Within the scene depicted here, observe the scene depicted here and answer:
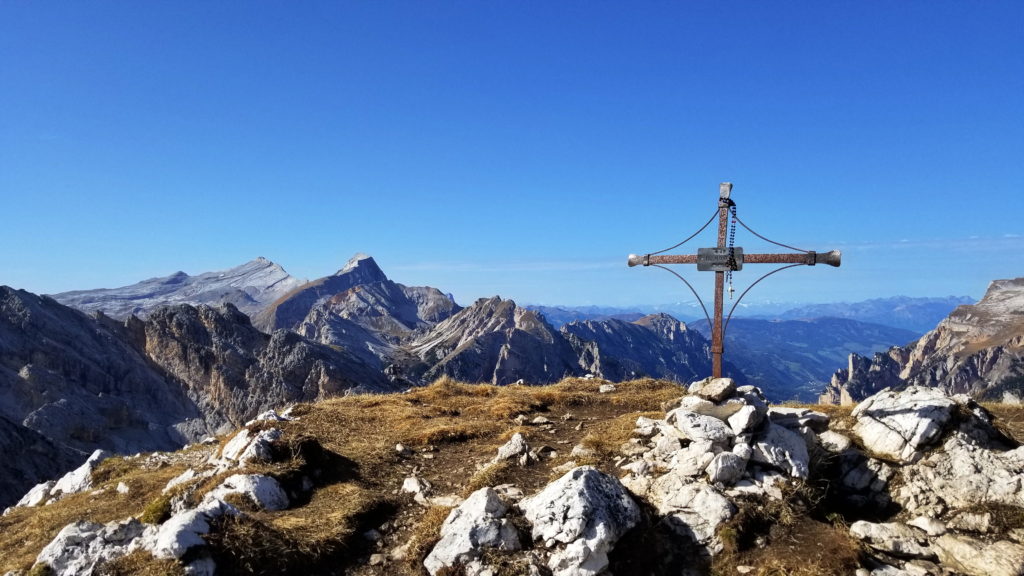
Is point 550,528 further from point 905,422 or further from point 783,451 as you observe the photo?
point 905,422

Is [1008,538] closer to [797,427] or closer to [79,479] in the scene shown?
[797,427]

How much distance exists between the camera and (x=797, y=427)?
553 inches

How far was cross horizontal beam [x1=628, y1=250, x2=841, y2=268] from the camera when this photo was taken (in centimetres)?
1363

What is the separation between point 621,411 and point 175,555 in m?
14.1

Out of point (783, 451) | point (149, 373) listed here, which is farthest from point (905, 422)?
point (149, 373)

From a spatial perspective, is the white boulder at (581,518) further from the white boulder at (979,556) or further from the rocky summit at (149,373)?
the rocky summit at (149,373)

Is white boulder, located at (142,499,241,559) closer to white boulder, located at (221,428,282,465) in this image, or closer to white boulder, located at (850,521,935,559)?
white boulder, located at (221,428,282,465)

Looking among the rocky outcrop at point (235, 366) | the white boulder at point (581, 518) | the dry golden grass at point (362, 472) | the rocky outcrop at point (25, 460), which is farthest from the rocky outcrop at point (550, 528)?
the rocky outcrop at point (235, 366)

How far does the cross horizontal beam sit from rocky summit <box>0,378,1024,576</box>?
11.3 feet

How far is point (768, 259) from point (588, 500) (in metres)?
8.36

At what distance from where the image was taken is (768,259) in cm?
1459

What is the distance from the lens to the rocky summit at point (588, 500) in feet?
31.2

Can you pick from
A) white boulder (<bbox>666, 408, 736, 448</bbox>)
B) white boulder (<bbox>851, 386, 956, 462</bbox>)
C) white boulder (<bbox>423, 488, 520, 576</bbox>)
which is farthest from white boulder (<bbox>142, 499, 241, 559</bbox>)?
white boulder (<bbox>851, 386, 956, 462</bbox>)

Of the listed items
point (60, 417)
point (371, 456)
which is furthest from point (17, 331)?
point (371, 456)
